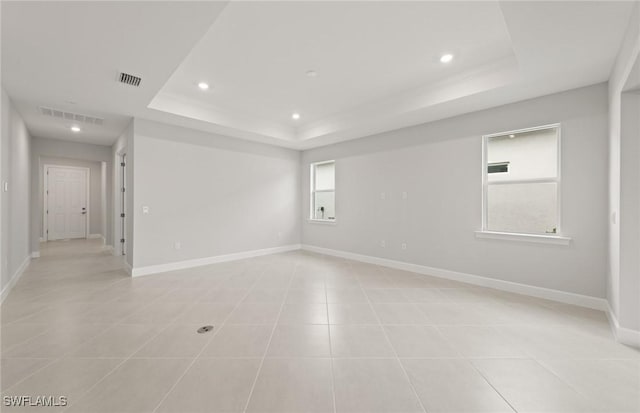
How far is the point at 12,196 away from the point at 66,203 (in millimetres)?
5722

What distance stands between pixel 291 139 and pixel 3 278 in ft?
16.0

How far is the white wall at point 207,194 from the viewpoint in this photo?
436cm

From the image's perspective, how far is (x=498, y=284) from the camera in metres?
3.64

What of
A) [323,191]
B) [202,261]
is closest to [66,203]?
[202,261]

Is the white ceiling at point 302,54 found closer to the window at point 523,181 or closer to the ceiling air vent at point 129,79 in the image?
the ceiling air vent at point 129,79

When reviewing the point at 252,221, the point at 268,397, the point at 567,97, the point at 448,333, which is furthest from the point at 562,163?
the point at 252,221

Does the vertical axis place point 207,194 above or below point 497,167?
below

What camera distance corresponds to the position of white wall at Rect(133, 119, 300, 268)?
436 centimetres

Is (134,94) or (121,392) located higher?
(134,94)

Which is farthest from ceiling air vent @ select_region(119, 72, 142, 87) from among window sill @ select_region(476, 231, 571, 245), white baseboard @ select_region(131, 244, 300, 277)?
window sill @ select_region(476, 231, 571, 245)

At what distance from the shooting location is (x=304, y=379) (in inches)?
68.9

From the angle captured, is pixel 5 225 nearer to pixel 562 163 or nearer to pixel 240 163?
pixel 240 163

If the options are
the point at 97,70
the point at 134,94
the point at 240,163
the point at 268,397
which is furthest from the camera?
the point at 240,163

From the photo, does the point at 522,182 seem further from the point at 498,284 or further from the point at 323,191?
the point at 323,191
